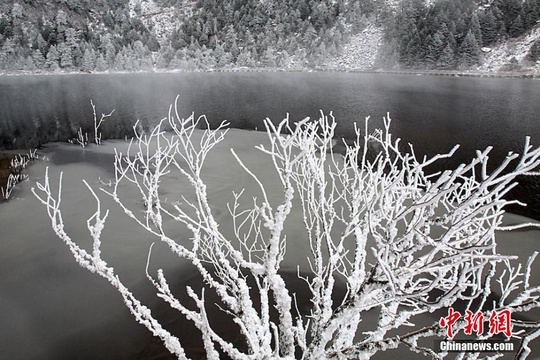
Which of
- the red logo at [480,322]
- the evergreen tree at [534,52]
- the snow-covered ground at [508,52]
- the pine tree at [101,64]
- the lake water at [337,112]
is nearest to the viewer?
the red logo at [480,322]

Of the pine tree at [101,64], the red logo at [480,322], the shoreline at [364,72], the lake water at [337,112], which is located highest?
the red logo at [480,322]

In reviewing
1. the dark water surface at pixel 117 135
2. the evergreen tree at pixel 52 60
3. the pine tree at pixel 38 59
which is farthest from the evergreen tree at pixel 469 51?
the pine tree at pixel 38 59

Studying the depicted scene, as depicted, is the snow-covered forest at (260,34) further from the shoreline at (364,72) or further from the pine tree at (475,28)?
the shoreline at (364,72)

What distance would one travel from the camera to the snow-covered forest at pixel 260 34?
113 meters

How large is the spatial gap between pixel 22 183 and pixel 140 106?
3002 cm

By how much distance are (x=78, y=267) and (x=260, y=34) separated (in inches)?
6093

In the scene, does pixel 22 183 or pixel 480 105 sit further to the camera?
pixel 480 105

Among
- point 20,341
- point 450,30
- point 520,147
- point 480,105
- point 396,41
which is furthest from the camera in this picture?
point 396,41

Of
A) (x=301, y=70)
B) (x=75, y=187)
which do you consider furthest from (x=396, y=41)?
(x=75, y=187)

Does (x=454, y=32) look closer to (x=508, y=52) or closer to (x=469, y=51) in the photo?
(x=469, y=51)

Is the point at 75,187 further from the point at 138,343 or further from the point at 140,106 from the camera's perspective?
the point at 140,106

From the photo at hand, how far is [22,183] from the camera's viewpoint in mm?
19875

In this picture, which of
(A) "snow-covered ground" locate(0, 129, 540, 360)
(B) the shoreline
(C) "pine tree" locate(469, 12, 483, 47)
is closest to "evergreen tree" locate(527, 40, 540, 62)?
(B) the shoreline

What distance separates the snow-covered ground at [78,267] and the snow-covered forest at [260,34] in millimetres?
110705
